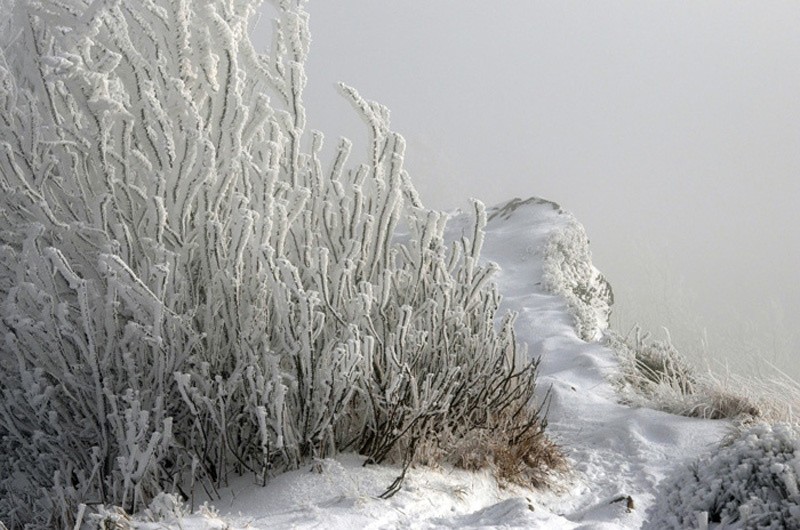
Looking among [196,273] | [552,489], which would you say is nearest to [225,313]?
[196,273]

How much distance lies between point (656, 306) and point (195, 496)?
86.3 ft

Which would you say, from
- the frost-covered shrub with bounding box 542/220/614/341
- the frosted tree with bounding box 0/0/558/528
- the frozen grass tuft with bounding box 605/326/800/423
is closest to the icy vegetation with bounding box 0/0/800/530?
the frosted tree with bounding box 0/0/558/528

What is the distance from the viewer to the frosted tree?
8.66 feet

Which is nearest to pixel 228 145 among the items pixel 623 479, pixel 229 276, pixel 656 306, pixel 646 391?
pixel 229 276

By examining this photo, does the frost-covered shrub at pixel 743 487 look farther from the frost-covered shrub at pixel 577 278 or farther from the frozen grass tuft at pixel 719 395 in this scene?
the frost-covered shrub at pixel 577 278

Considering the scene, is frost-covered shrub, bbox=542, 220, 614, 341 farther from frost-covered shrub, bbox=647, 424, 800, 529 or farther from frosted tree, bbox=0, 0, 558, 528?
frost-covered shrub, bbox=647, 424, 800, 529

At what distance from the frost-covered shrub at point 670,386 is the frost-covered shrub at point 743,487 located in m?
2.51

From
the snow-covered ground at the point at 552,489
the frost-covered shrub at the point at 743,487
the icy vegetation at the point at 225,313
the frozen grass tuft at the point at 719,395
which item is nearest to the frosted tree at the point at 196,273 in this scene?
the icy vegetation at the point at 225,313

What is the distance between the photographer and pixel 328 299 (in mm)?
2762

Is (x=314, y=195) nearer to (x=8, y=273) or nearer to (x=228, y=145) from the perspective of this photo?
(x=228, y=145)

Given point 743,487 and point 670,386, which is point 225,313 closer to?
point 743,487

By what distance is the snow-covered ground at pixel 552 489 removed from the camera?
2533mm

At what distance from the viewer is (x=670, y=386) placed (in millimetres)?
5227

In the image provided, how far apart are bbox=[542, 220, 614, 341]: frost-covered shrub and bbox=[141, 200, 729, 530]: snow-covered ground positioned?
0.36 metres
